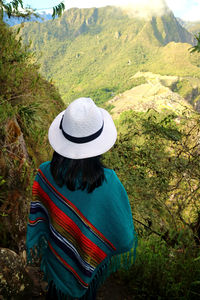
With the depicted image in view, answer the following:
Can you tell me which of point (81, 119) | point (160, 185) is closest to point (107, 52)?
point (160, 185)

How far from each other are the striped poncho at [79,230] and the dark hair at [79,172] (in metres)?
0.05

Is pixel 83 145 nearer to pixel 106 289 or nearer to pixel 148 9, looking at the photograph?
pixel 106 289

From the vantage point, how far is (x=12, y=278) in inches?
68.7

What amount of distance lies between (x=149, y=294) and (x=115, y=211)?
111cm

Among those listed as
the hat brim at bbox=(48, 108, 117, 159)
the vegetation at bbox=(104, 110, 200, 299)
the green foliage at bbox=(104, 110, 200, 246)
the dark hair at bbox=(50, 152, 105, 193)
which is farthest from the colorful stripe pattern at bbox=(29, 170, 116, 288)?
the green foliage at bbox=(104, 110, 200, 246)

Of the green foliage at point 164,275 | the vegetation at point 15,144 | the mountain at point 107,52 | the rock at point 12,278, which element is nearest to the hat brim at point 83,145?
the vegetation at point 15,144

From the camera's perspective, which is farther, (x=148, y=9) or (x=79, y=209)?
(x=148, y=9)

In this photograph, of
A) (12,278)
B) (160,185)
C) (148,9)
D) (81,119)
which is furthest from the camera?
(148,9)

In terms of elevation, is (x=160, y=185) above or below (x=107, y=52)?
above

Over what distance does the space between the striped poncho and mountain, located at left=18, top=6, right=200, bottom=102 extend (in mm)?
87550

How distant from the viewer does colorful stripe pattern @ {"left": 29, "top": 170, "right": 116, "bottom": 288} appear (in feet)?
4.68

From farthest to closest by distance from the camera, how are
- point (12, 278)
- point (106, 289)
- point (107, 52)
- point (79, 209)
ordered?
point (107, 52) → point (106, 289) → point (12, 278) → point (79, 209)

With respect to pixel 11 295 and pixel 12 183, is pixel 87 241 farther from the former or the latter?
pixel 12 183

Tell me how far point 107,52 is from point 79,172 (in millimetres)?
171757
